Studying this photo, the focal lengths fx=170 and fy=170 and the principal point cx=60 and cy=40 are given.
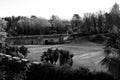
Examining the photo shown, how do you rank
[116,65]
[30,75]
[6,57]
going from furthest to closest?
[6,57]
[30,75]
[116,65]

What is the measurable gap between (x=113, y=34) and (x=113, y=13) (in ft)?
102

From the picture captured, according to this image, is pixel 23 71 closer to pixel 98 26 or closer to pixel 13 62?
pixel 13 62

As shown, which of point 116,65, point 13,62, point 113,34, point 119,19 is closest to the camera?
point 116,65

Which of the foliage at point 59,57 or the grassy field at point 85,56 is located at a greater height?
the foliage at point 59,57

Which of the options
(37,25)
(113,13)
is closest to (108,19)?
(113,13)

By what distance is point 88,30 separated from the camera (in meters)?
41.7

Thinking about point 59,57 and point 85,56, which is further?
point 85,56

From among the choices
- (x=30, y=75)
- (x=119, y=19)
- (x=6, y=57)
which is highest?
(x=119, y=19)

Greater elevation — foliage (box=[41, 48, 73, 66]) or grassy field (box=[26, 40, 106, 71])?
foliage (box=[41, 48, 73, 66])

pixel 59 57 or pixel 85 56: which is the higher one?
pixel 59 57

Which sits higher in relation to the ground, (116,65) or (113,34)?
(113,34)

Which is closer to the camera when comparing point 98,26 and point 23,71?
point 23,71

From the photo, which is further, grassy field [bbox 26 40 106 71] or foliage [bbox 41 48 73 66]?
grassy field [bbox 26 40 106 71]

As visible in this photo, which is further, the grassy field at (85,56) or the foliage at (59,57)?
the grassy field at (85,56)
